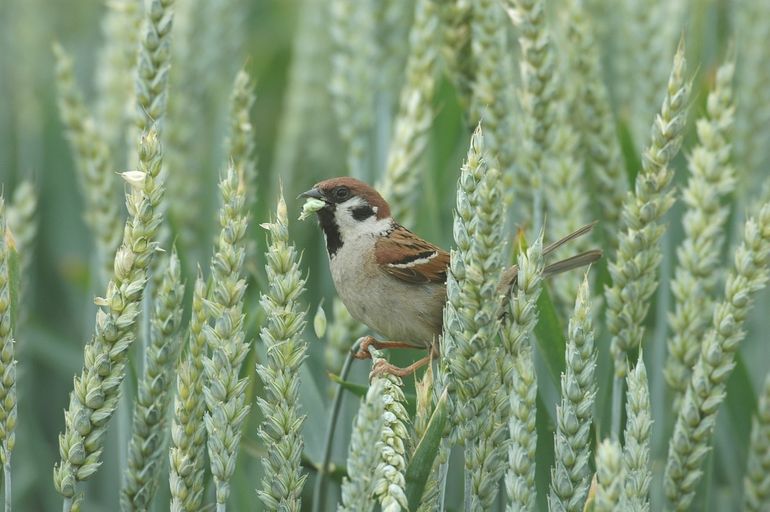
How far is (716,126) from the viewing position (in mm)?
2219

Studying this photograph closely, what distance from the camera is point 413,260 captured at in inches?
110

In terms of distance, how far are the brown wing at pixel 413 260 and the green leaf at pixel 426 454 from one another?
101cm

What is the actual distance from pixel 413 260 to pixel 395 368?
552 millimetres

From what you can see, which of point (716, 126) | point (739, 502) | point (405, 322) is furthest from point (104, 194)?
point (739, 502)

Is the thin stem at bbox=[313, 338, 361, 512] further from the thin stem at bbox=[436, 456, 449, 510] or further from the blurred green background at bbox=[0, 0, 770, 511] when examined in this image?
the thin stem at bbox=[436, 456, 449, 510]

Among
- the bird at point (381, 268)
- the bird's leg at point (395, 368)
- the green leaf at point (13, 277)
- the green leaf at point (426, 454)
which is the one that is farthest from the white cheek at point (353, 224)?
the green leaf at point (426, 454)

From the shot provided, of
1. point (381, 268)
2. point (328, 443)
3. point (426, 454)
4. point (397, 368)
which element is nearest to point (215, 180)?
point (381, 268)

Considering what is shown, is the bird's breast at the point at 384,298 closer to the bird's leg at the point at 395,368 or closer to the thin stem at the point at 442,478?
the bird's leg at the point at 395,368

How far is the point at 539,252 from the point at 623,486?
17.1 inches

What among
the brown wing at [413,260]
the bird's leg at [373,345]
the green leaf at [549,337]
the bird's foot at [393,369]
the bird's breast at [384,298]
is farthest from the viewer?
the brown wing at [413,260]

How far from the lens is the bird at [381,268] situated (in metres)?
2.68

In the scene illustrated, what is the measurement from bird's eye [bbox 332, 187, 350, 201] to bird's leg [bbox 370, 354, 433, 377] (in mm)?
550

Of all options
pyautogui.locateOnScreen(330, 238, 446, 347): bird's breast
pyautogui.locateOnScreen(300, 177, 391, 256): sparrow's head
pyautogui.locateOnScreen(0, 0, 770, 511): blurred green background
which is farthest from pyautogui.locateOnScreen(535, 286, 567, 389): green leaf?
pyautogui.locateOnScreen(300, 177, 391, 256): sparrow's head

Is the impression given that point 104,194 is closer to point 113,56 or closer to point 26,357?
point 113,56
